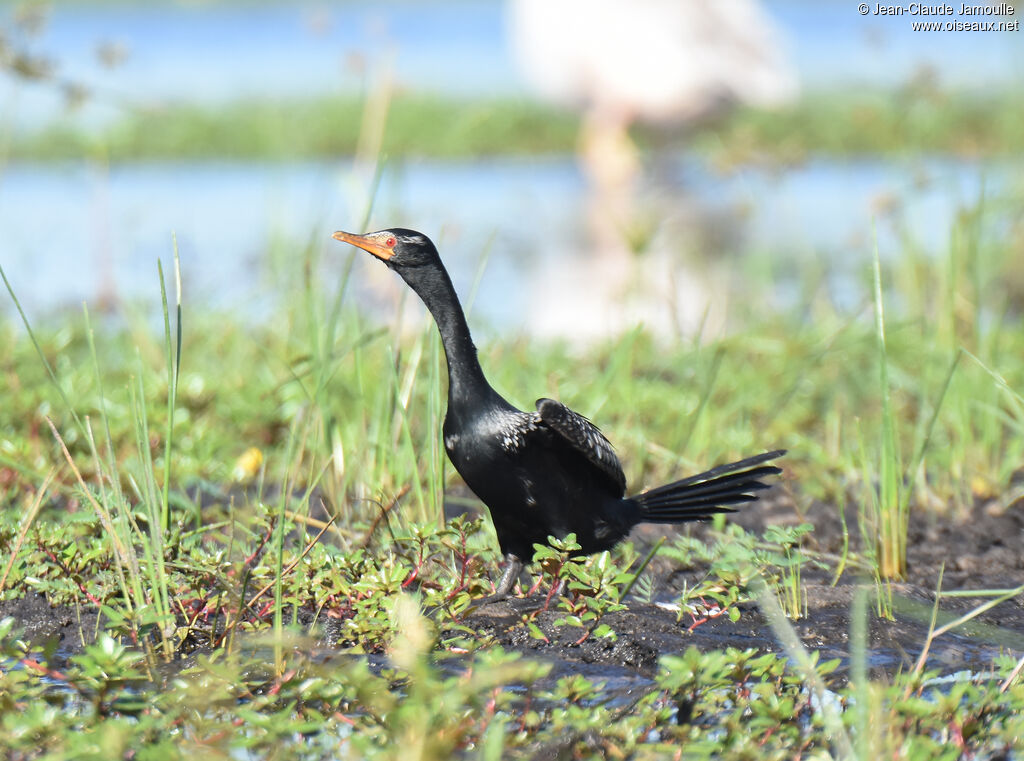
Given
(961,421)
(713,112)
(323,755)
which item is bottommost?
(323,755)

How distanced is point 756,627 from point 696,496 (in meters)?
0.36

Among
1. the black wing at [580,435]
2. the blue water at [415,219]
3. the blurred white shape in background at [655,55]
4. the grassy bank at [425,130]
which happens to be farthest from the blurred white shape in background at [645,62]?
the black wing at [580,435]

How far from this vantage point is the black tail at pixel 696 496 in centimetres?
289

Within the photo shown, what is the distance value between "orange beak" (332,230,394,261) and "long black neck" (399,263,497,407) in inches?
2.6

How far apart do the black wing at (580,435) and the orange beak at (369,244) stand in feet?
1.54

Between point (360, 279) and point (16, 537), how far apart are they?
488 cm

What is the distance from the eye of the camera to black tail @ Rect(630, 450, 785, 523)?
2893mm

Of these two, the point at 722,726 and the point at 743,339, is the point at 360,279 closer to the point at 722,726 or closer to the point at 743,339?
the point at 743,339

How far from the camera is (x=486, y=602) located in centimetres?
262

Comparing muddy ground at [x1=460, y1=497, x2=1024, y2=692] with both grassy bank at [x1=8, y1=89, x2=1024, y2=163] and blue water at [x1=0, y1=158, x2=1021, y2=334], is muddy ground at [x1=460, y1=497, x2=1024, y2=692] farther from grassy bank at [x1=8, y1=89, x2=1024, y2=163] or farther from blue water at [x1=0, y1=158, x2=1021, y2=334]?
grassy bank at [x1=8, y1=89, x2=1024, y2=163]

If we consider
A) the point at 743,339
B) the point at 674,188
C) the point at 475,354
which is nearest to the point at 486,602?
the point at 475,354

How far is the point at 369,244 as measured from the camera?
2594 millimetres

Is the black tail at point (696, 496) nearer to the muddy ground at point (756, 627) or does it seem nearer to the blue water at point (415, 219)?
the muddy ground at point (756, 627)

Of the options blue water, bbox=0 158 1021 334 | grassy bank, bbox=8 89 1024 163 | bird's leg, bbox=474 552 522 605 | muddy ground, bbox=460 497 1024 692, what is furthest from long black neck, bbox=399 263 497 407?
grassy bank, bbox=8 89 1024 163
